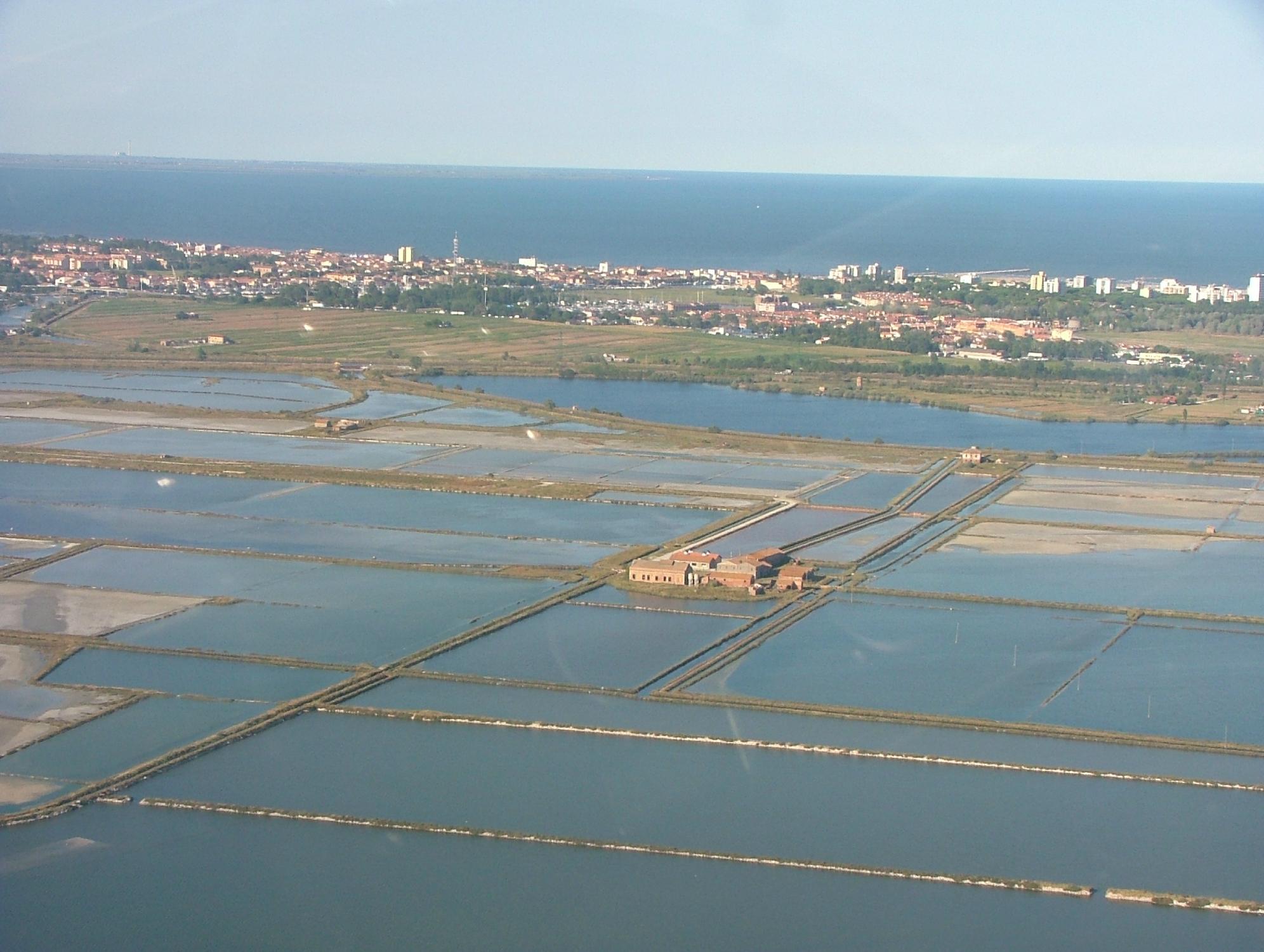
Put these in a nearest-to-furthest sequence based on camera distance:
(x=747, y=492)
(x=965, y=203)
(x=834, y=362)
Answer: (x=747, y=492) < (x=834, y=362) < (x=965, y=203)

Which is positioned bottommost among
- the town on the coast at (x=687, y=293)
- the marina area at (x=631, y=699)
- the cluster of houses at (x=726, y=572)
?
the marina area at (x=631, y=699)

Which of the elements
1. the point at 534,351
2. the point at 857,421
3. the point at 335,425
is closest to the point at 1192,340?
the point at 857,421

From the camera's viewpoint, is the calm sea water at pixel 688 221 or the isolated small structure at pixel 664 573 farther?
the calm sea water at pixel 688 221

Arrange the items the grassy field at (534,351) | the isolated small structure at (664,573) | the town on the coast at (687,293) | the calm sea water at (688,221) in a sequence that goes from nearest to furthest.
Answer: the isolated small structure at (664,573) → the grassy field at (534,351) → the town on the coast at (687,293) → the calm sea water at (688,221)

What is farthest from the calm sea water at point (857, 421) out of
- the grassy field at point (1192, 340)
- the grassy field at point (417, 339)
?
the grassy field at point (1192, 340)

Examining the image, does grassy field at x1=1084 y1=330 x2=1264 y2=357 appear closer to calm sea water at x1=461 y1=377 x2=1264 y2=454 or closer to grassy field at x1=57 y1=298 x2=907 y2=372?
grassy field at x1=57 y1=298 x2=907 y2=372

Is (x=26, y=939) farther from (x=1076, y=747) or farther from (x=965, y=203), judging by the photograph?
(x=965, y=203)

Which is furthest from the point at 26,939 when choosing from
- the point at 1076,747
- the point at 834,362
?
the point at 834,362

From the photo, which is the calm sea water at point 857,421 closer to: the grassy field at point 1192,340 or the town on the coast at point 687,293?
the town on the coast at point 687,293
